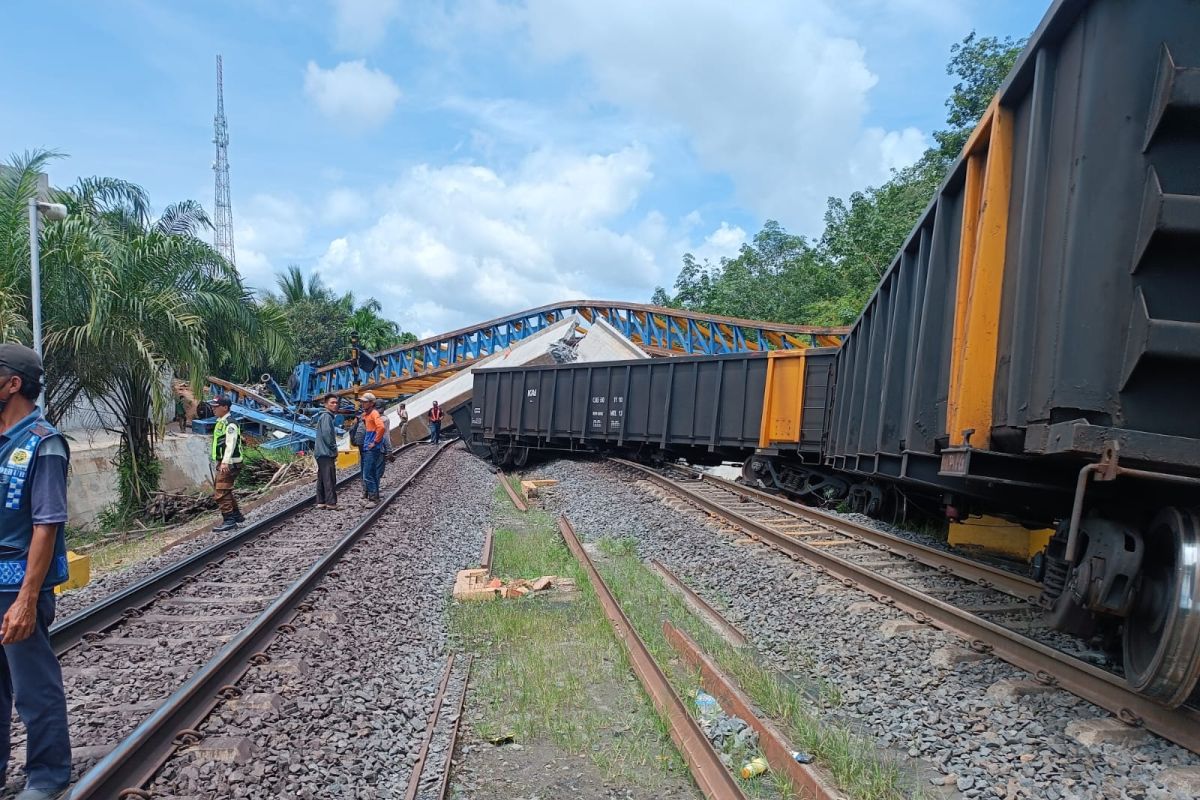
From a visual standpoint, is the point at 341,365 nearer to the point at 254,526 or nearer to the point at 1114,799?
the point at 254,526

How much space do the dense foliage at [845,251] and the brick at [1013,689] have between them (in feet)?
36.6

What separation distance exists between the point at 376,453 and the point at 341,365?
83.6 ft

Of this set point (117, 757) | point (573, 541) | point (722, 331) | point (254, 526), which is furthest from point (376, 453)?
point (722, 331)

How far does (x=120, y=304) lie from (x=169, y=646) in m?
8.62

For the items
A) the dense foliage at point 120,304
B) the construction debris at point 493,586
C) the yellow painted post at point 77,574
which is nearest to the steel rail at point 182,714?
the construction debris at point 493,586

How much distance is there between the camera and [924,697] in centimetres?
462

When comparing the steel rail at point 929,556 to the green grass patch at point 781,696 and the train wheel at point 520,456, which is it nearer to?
the green grass patch at point 781,696

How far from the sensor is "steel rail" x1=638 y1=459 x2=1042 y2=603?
6184 mm

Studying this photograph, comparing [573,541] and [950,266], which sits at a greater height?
[950,266]

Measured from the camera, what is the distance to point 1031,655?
15.3ft

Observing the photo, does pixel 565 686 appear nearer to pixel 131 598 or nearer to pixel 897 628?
pixel 897 628

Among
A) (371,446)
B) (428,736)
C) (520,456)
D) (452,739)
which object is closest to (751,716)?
(452,739)

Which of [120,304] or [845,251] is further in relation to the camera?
[845,251]

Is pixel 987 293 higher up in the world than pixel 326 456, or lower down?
higher up
